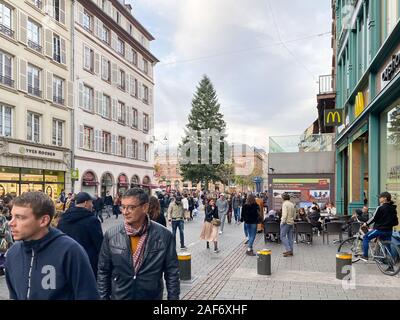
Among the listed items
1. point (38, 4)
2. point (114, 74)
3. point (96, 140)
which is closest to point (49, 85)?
point (38, 4)

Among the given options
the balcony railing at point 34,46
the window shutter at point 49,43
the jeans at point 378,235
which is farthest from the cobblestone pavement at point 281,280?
the window shutter at point 49,43

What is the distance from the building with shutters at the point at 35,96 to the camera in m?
22.0

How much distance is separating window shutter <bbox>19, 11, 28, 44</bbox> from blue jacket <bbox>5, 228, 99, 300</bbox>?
2360 cm

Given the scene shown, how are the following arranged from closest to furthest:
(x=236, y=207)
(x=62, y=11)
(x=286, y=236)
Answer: (x=286, y=236)
(x=236, y=207)
(x=62, y=11)

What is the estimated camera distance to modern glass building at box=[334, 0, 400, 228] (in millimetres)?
9820

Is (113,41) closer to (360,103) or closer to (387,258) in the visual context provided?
(360,103)

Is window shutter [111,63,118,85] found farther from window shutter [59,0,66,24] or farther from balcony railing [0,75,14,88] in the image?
balcony railing [0,75,14,88]

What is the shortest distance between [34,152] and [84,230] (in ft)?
69.3

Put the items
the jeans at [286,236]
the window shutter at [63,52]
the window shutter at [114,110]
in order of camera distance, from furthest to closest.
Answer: the window shutter at [114,110], the window shutter at [63,52], the jeans at [286,236]

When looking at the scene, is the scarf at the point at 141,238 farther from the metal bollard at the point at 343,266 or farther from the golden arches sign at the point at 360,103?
the golden arches sign at the point at 360,103

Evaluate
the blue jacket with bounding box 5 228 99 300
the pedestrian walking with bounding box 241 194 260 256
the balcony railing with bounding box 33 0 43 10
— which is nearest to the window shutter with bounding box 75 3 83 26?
the balcony railing with bounding box 33 0 43 10

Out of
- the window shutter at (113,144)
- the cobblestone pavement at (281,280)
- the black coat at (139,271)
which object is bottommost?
the cobblestone pavement at (281,280)

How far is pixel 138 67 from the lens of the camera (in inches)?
1539

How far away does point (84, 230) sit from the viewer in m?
4.67
